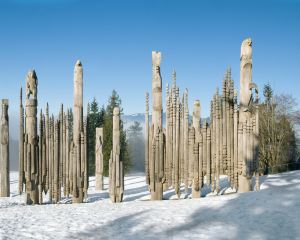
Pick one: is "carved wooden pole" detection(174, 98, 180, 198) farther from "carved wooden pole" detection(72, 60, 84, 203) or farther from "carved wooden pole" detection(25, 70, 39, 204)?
"carved wooden pole" detection(25, 70, 39, 204)

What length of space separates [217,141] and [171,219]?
10.3 ft

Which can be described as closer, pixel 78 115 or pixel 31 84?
pixel 78 115

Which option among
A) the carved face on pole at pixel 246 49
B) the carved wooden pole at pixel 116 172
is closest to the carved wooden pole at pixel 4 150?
the carved wooden pole at pixel 116 172

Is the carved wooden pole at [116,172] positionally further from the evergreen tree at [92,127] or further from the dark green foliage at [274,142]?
the evergreen tree at [92,127]

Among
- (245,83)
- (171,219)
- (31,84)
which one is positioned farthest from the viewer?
(31,84)

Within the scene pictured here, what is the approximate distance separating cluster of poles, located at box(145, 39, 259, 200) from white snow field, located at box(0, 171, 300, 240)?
2.97 feet

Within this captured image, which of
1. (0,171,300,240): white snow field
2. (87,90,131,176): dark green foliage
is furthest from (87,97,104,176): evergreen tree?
(0,171,300,240): white snow field

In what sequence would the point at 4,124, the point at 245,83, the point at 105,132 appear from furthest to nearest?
the point at 105,132, the point at 4,124, the point at 245,83

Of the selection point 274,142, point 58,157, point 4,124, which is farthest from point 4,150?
point 274,142

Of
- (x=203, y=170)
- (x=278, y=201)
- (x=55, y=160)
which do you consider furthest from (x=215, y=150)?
(x=55, y=160)

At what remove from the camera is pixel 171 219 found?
8.01 meters

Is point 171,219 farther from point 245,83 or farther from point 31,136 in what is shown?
point 31,136

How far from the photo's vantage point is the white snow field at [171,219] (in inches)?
279

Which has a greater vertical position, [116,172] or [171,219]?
[116,172]
